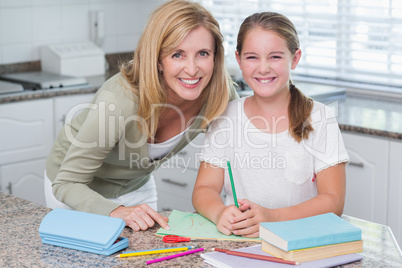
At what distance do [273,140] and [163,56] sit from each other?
37 centimetres

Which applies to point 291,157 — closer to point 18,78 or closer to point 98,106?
point 98,106

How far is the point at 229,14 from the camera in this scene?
370cm

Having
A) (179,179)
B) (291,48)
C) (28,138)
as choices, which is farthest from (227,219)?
(28,138)

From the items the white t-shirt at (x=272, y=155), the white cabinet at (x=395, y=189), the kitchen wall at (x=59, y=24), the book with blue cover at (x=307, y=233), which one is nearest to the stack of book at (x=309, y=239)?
the book with blue cover at (x=307, y=233)

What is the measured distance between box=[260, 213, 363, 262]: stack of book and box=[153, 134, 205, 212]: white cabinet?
1.73 metres

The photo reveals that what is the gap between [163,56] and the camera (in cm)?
167

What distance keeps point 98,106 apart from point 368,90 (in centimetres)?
180

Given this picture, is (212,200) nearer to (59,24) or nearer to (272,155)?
(272,155)

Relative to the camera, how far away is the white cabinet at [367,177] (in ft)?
8.10

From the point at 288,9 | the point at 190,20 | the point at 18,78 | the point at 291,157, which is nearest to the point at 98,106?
the point at 190,20

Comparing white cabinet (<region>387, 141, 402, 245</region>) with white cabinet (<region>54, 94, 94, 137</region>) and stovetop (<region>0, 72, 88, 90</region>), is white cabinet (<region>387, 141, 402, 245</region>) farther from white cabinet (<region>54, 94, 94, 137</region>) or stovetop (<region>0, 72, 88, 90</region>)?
stovetop (<region>0, 72, 88, 90</region>)

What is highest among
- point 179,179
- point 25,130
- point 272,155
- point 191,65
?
point 191,65

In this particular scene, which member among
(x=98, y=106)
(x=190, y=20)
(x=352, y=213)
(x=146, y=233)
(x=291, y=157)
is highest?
(x=190, y=20)

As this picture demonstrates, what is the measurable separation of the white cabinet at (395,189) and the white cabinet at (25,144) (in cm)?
160
